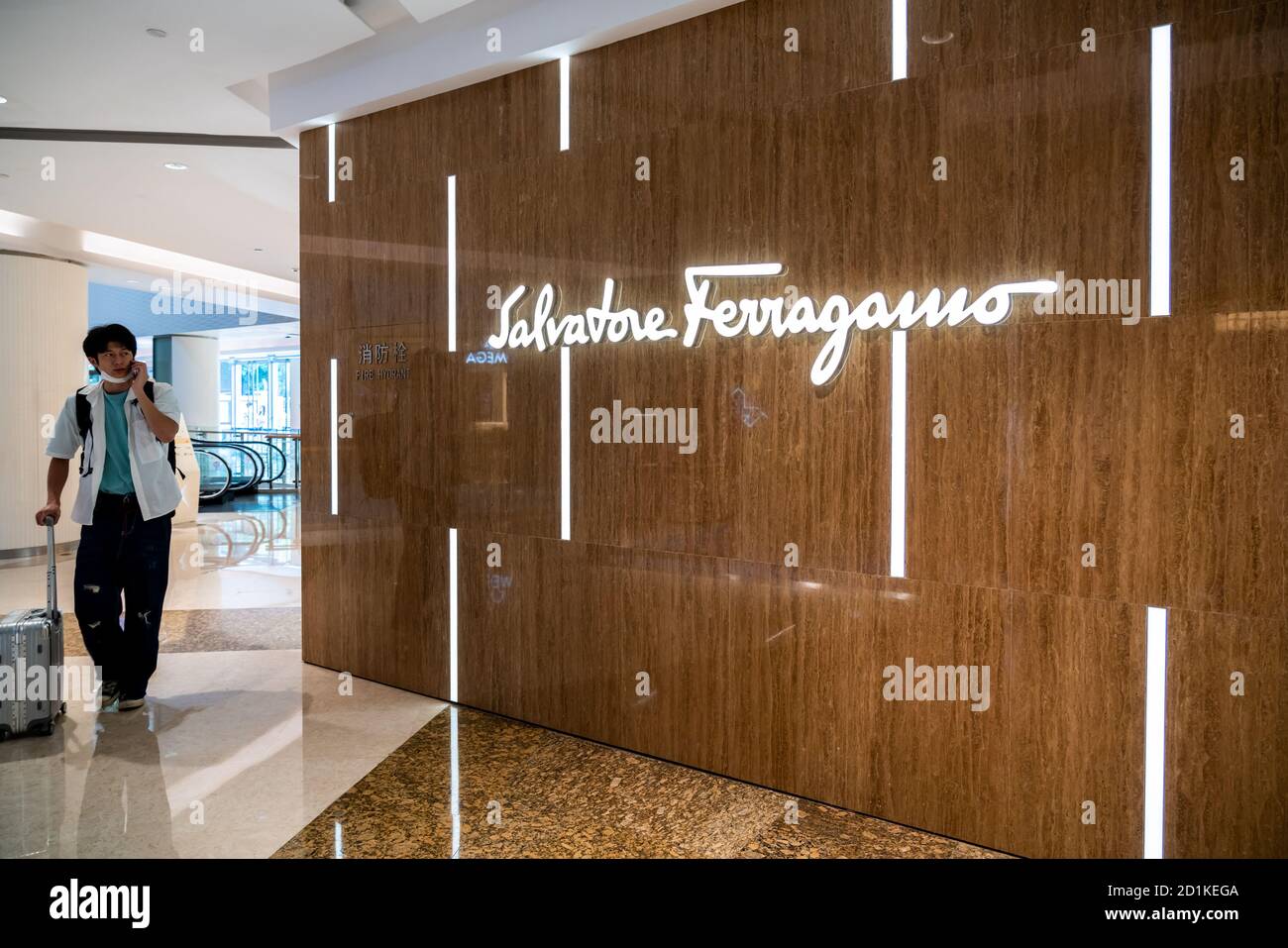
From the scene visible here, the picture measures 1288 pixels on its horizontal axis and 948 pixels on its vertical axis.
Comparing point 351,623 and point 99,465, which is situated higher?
point 99,465

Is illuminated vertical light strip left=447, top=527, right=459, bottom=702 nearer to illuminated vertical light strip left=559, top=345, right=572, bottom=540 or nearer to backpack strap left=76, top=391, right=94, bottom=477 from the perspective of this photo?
illuminated vertical light strip left=559, top=345, right=572, bottom=540

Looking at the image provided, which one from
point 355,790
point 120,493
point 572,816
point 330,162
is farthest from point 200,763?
point 330,162

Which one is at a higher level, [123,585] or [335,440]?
[335,440]

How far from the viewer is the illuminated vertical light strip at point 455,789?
2.69 metres

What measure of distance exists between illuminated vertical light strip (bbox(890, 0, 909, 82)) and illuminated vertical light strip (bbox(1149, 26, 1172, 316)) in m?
0.74

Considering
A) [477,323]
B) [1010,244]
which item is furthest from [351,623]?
[1010,244]

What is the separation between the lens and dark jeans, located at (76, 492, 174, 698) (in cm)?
388

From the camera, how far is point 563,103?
3586 mm

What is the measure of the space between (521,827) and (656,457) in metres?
1.51

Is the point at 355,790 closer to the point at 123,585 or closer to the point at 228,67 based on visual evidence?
the point at 123,585

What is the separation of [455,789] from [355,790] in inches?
15.3

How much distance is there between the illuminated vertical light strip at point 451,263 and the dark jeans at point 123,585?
172cm
